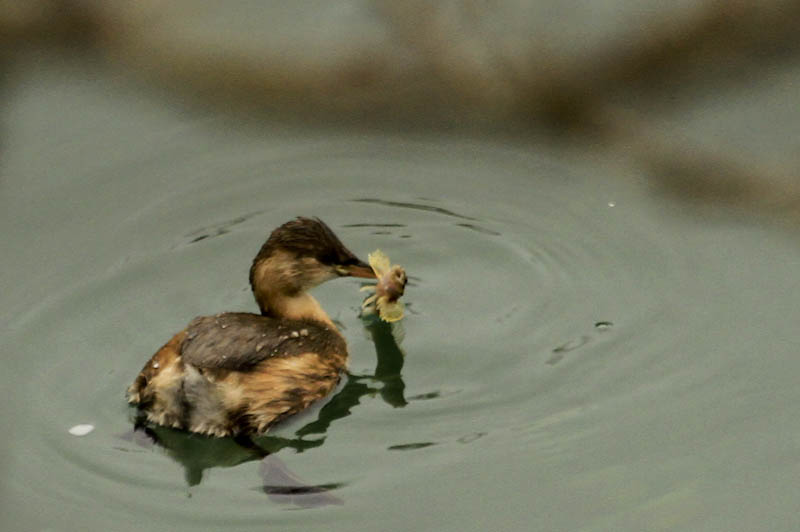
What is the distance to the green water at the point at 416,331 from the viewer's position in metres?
4.85

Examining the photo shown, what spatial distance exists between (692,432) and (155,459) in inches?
84.6

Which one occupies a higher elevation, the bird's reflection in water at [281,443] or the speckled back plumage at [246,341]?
the speckled back plumage at [246,341]

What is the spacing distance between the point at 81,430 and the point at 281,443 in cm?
82

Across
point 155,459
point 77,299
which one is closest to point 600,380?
point 155,459

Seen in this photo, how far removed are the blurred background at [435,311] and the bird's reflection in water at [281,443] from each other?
0.12 ft

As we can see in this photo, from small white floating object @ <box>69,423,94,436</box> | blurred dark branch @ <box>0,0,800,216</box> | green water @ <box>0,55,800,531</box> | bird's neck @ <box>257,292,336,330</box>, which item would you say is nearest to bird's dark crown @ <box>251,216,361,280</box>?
bird's neck @ <box>257,292,336,330</box>

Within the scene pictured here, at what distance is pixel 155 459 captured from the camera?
509 cm

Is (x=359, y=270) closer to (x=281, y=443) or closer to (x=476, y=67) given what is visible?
(x=281, y=443)

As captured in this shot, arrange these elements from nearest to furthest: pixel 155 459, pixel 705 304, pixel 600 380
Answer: pixel 155 459
pixel 600 380
pixel 705 304

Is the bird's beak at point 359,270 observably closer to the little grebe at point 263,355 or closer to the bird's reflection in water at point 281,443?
the little grebe at point 263,355

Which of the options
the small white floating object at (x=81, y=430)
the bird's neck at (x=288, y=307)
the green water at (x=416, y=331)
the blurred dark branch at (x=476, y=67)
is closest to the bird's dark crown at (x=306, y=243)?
the bird's neck at (x=288, y=307)

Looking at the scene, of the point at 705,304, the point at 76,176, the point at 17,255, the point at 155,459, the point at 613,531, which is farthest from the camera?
the point at 76,176

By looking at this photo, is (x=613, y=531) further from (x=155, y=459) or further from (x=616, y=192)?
(x=616, y=192)

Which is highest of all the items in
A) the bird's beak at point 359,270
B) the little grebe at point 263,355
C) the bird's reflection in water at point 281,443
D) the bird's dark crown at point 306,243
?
the bird's dark crown at point 306,243
